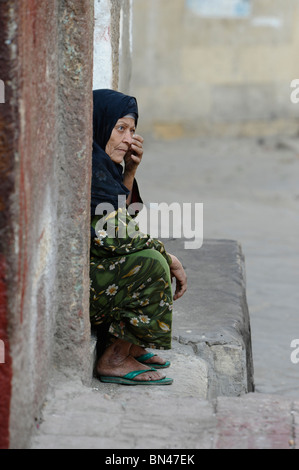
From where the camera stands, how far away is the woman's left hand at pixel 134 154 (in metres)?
3.28

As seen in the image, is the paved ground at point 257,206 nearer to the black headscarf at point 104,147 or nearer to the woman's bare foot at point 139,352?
the woman's bare foot at point 139,352

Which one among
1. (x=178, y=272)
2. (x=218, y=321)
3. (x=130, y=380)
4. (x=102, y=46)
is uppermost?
(x=102, y=46)

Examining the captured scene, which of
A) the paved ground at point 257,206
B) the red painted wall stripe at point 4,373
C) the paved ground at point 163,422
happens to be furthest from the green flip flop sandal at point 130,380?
the paved ground at point 257,206

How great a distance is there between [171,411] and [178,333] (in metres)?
1.13

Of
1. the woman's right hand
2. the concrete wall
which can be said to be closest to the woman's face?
the woman's right hand

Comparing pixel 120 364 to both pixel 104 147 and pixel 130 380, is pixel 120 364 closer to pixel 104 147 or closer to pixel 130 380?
pixel 130 380

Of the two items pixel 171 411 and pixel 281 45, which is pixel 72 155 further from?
pixel 281 45

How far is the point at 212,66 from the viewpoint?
1302 centimetres

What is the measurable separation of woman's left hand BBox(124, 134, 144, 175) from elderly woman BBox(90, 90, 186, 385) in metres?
0.03

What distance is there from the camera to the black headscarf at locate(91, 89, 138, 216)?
118 inches

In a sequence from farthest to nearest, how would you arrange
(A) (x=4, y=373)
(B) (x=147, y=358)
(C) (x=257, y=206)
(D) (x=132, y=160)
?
(C) (x=257, y=206), (D) (x=132, y=160), (B) (x=147, y=358), (A) (x=4, y=373)

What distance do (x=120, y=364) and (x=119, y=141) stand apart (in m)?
0.84

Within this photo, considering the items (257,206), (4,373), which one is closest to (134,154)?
Answer: (4,373)

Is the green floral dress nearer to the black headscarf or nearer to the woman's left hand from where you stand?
the black headscarf
